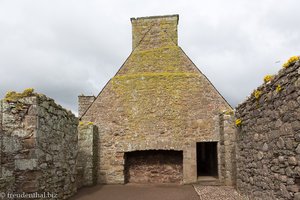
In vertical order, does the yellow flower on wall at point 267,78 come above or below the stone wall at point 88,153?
above

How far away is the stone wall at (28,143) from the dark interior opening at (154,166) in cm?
435

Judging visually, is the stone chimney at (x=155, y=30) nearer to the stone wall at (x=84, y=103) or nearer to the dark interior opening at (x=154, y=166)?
the stone wall at (x=84, y=103)

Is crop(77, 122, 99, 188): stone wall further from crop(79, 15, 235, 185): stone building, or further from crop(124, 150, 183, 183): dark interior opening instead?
crop(124, 150, 183, 183): dark interior opening

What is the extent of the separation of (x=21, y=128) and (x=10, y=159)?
1.93 feet

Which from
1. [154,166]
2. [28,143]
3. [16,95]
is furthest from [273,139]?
[154,166]

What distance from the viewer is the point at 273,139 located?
436cm

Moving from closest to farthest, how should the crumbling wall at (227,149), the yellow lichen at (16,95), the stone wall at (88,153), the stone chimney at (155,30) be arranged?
the yellow lichen at (16,95) → the crumbling wall at (227,149) → the stone wall at (88,153) → the stone chimney at (155,30)

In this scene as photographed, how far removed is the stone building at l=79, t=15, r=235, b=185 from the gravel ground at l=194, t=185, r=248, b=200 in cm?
75

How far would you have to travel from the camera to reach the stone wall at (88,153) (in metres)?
8.66

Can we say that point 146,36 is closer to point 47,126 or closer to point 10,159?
point 47,126

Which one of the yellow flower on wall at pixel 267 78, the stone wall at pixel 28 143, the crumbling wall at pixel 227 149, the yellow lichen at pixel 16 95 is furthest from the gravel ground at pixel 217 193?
the yellow lichen at pixel 16 95

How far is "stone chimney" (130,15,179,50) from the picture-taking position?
440 inches

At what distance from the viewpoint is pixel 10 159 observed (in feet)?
14.9

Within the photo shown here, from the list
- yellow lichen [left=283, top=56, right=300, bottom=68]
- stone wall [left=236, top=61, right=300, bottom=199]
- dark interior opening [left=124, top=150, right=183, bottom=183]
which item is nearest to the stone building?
dark interior opening [left=124, top=150, right=183, bottom=183]
